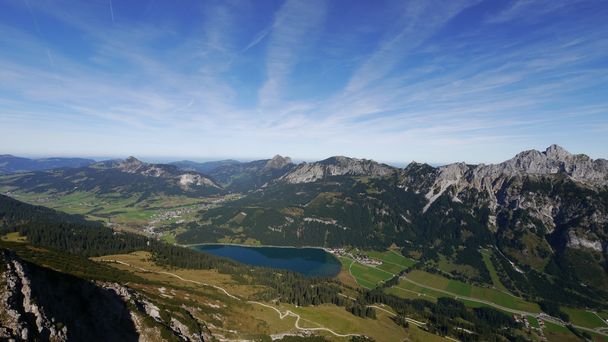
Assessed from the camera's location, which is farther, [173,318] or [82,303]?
[173,318]

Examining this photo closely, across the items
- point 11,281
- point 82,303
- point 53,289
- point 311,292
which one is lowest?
point 311,292

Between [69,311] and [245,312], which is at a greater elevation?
[69,311]

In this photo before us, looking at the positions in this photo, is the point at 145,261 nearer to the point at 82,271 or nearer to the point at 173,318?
the point at 82,271

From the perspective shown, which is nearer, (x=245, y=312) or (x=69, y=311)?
(x=69, y=311)

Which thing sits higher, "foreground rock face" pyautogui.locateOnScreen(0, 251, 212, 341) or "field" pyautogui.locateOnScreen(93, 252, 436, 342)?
"foreground rock face" pyautogui.locateOnScreen(0, 251, 212, 341)

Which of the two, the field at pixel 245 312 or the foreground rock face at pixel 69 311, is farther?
the field at pixel 245 312

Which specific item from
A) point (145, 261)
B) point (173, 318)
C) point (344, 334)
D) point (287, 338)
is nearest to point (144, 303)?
point (173, 318)

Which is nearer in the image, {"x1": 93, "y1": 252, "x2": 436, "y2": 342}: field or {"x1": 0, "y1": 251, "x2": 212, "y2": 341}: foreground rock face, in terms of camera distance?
{"x1": 0, "y1": 251, "x2": 212, "y2": 341}: foreground rock face

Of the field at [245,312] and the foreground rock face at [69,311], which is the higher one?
the foreground rock face at [69,311]
